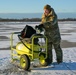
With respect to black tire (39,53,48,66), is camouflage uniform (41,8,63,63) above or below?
above

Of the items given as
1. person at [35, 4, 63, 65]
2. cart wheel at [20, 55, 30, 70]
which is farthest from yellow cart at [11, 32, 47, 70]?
person at [35, 4, 63, 65]

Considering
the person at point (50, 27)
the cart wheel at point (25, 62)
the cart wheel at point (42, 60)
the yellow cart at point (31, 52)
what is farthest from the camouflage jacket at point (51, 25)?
the cart wheel at point (25, 62)

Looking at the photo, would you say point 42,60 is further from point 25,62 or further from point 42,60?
point 25,62

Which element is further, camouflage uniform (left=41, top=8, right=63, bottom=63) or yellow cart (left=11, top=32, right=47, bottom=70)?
camouflage uniform (left=41, top=8, right=63, bottom=63)

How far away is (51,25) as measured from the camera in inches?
317

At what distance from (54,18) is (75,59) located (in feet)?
5.86

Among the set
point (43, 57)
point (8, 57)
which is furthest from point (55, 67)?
point (8, 57)

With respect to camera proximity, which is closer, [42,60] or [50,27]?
[50,27]

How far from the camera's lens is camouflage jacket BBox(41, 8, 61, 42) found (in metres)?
8.02

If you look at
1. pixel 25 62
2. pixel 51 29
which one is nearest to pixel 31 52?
pixel 25 62

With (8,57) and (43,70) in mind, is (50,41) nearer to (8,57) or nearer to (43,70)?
(43,70)

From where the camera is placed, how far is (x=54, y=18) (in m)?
8.05

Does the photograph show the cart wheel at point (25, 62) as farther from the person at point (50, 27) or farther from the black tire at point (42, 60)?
the person at point (50, 27)

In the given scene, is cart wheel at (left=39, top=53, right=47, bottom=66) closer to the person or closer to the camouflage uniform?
the person
